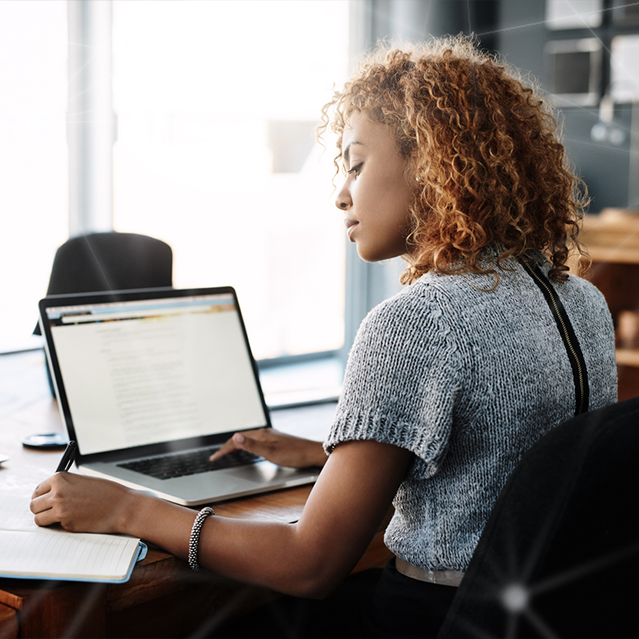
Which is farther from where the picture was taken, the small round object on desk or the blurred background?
the blurred background

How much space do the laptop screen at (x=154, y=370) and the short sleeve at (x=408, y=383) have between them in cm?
51

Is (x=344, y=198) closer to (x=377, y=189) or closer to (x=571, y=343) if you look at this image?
(x=377, y=189)

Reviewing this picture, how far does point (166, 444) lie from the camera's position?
1173mm

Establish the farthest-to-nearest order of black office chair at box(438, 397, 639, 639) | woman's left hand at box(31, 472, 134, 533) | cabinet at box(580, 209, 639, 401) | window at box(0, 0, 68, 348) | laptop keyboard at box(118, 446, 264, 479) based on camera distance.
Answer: cabinet at box(580, 209, 639, 401)
window at box(0, 0, 68, 348)
laptop keyboard at box(118, 446, 264, 479)
woman's left hand at box(31, 472, 134, 533)
black office chair at box(438, 397, 639, 639)

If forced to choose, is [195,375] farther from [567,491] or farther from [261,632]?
[567,491]

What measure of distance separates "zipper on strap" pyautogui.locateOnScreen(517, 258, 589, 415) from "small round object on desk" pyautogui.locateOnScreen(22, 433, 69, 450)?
2.63 ft

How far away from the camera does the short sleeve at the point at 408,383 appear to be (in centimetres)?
72

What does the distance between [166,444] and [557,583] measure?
0.75 meters

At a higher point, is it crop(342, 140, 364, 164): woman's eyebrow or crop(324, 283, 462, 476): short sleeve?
crop(342, 140, 364, 164): woman's eyebrow

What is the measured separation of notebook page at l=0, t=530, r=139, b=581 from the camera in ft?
2.34

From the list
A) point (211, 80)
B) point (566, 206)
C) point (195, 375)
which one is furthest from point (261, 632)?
point (211, 80)

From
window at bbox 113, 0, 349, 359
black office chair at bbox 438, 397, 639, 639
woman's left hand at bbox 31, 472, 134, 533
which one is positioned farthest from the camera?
window at bbox 113, 0, 349, 359

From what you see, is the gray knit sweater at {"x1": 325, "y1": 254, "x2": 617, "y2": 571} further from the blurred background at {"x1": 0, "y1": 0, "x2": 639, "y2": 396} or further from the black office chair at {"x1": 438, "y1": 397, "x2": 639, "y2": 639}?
the blurred background at {"x1": 0, "y1": 0, "x2": 639, "y2": 396}

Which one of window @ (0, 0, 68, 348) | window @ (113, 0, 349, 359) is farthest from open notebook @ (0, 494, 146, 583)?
window @ (113, 0, 349, 359)
